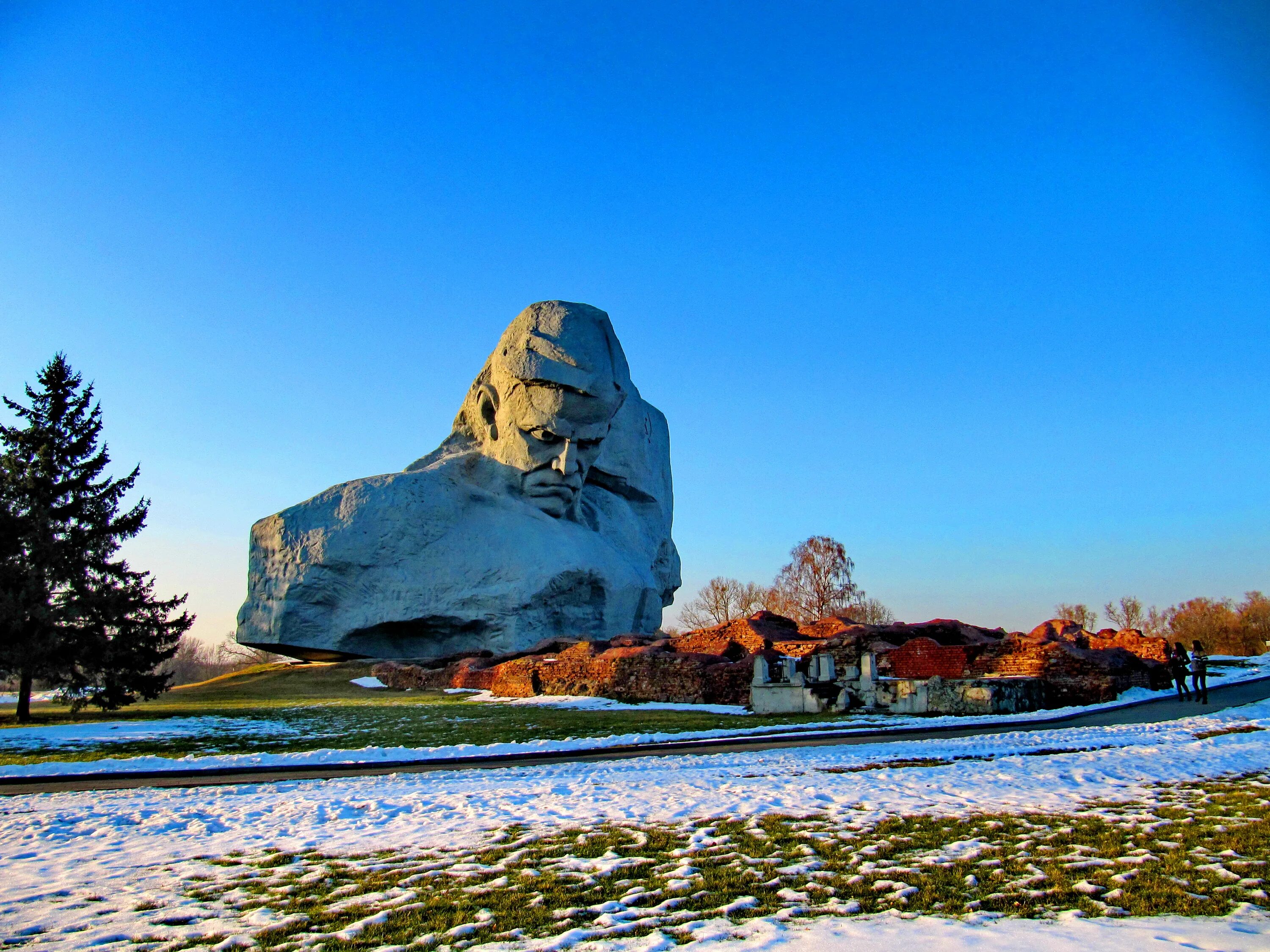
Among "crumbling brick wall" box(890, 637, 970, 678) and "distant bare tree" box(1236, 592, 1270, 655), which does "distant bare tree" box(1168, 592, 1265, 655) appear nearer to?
"distant bare tree" box(1236, 592, 1270, 655)

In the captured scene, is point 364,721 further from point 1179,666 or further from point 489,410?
point 489,410

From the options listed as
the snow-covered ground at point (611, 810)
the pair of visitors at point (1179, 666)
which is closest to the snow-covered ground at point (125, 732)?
the snow-covered ground at point (611, 810)

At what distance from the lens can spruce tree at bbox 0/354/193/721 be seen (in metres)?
15.4

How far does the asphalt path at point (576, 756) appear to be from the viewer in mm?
7809

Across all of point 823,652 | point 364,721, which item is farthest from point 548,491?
point 364,721

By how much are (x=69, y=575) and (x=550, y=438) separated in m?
22.9

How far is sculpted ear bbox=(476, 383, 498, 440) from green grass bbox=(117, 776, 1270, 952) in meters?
35.8

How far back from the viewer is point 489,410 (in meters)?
41.0

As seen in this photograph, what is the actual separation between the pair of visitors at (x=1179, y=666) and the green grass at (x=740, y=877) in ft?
38.4

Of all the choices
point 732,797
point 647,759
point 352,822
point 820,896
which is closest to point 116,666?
point 647,759

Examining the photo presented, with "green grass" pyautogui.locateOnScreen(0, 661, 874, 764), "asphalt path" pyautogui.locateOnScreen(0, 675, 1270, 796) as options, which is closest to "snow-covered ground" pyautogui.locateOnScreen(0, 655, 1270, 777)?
"asphalt path" pyautogui.locateOnScreen(0, 675, 1270, 796)

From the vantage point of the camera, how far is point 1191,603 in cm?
6706

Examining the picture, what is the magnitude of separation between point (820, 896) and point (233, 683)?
3294 centimetres

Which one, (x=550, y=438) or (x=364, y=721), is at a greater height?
(x=550, y=438)
